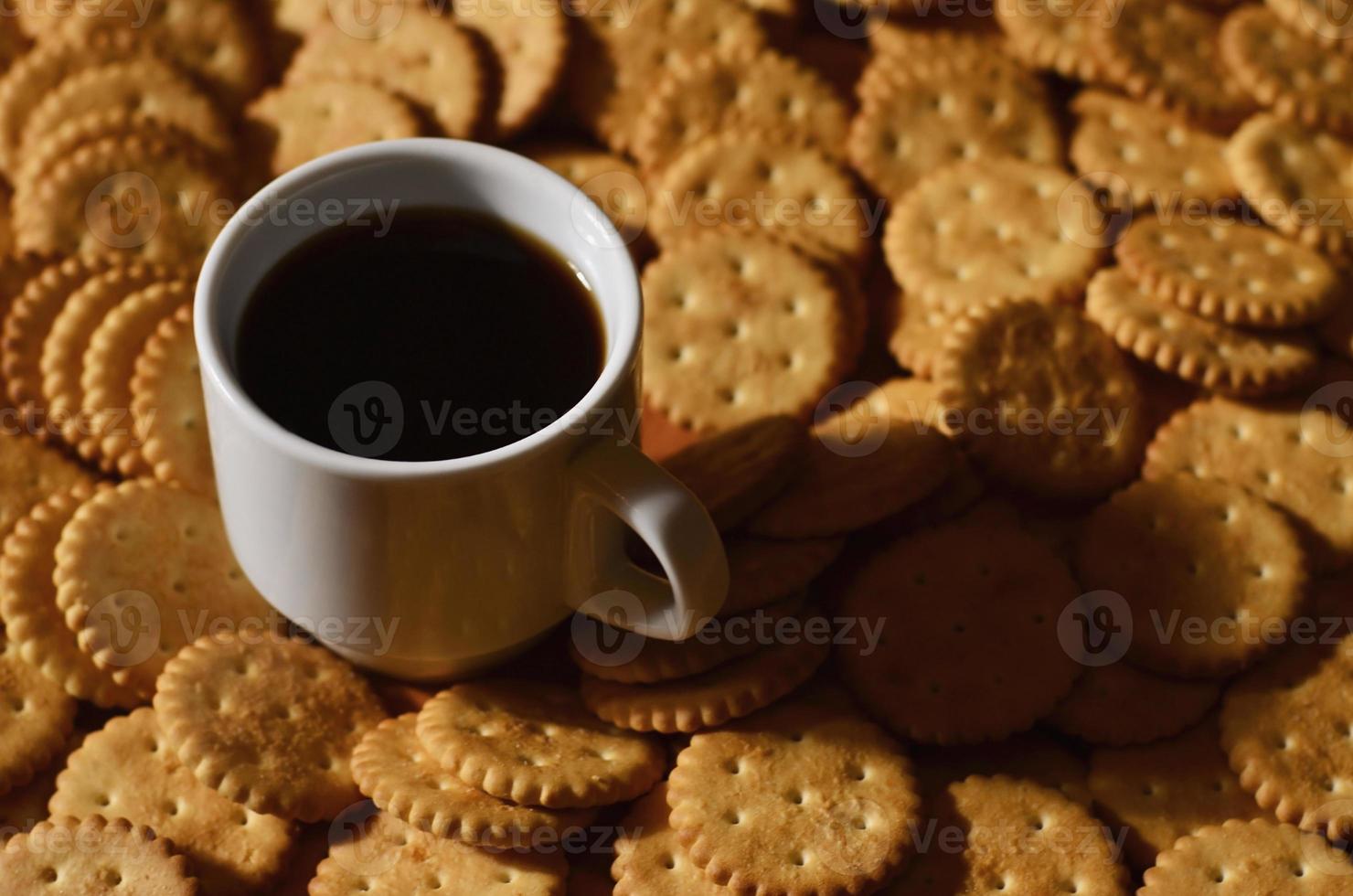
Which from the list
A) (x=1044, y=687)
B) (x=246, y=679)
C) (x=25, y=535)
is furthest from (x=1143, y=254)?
(x=25, y=535)

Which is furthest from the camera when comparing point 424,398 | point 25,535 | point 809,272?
point 809,272

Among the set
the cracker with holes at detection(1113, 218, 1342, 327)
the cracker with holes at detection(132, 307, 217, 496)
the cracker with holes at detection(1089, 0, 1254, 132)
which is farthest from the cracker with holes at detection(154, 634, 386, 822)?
the cracker with holes at detection(1089, 0, 1254, 132)

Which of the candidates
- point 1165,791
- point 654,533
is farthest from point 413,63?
point 1165,791

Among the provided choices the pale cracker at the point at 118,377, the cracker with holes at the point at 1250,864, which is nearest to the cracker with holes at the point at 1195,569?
the cracker with holes at the point at 1250,864

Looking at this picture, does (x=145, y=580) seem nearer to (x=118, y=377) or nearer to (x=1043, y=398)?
(x=118, y=377)

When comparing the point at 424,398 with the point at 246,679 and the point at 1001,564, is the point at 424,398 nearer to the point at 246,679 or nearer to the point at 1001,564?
the point at 246,679

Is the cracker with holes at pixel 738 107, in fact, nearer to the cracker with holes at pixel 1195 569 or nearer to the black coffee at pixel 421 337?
the black coffee at pixel 421 337

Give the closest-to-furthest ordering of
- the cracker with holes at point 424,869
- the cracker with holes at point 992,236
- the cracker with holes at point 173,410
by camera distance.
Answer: the cracker with holes at point 424,869 < the cracker with holes at point 173,410 < the cracker with holes at point 992,236
